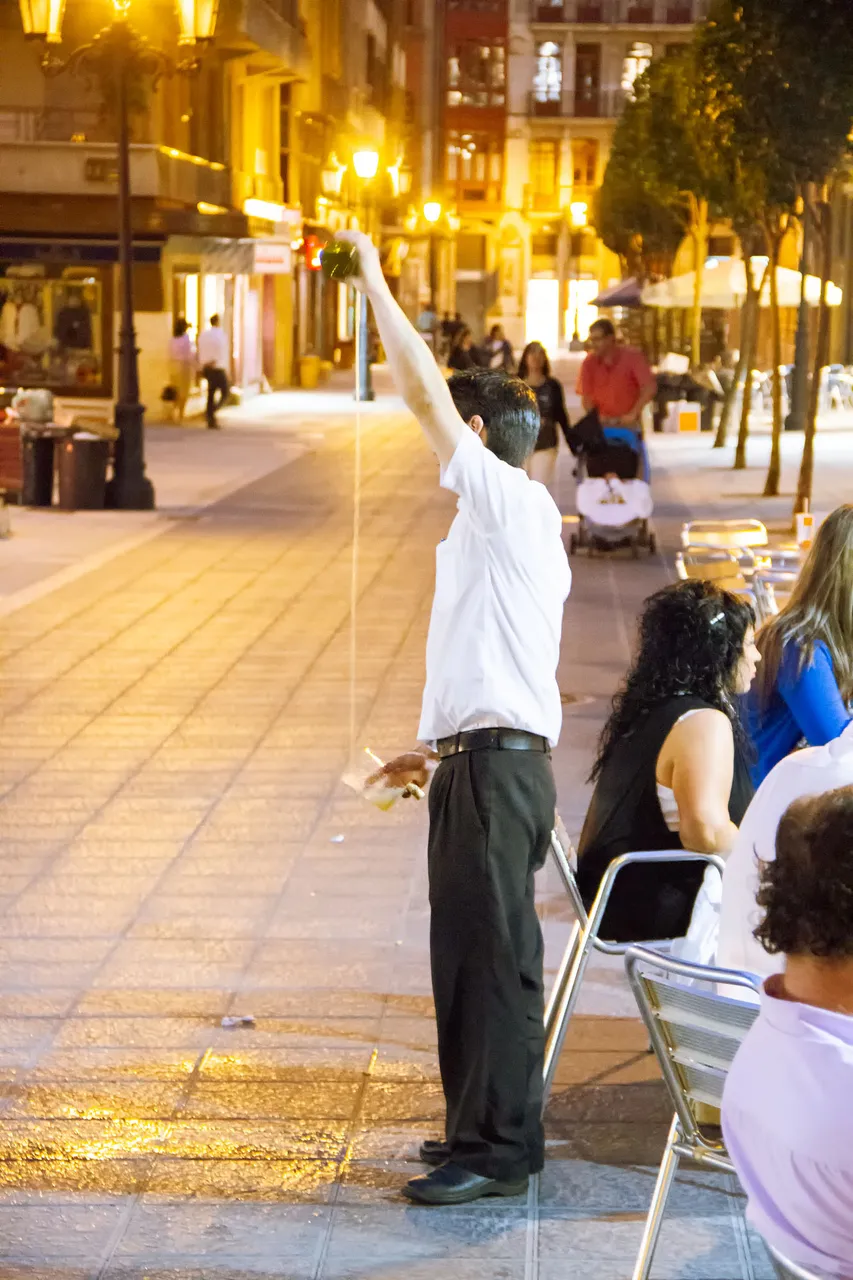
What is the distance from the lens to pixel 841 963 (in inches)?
107

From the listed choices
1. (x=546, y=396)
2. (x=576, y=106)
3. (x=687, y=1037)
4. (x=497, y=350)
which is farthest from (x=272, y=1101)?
(x=576, y=106)

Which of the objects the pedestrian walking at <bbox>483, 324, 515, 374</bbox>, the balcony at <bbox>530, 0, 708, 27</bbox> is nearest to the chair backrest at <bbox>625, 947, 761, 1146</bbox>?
the pedestrian walking at <bbox>483, 324, 515, 374</bbox>

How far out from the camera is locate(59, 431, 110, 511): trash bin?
60.7ft

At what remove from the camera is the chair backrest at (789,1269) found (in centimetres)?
282

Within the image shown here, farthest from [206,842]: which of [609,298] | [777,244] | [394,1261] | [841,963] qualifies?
[609,298]

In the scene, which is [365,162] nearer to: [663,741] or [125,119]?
[125,119]

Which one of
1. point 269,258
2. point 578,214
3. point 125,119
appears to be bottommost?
point 269,258

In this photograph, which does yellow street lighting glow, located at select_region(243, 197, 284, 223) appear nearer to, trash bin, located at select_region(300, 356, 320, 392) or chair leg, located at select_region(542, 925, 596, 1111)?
trash bin, located at select_region(300, 356, 320, 392)

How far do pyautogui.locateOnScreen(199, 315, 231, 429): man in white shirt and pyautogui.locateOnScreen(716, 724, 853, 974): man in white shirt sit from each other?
27418 millimetres

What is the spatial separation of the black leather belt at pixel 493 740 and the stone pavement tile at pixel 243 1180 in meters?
1.02

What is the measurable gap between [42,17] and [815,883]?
15882 mm

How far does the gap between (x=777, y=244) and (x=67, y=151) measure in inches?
507

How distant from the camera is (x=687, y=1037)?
142 inches

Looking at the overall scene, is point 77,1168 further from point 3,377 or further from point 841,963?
point 3,377
